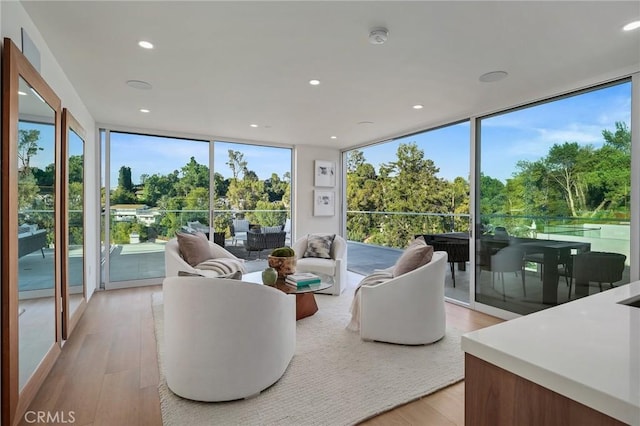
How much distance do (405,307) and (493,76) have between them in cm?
218

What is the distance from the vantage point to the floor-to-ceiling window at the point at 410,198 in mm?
4637

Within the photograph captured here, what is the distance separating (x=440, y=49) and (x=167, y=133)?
4.32m

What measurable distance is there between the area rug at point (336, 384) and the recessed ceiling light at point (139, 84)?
2412mm

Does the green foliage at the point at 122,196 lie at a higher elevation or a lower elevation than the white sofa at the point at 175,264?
higher

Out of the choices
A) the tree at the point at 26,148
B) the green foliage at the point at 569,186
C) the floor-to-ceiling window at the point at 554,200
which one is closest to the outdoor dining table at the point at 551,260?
the floor-to-ceiling window at the point at 554,200

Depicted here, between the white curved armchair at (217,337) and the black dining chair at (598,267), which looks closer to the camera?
the white curved armchair at (217,337)

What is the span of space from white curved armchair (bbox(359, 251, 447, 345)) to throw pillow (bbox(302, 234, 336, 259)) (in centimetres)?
187

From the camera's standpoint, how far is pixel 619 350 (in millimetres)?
793

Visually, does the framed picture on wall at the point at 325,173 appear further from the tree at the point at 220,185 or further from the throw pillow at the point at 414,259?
the throw pillow at the point at 414,259

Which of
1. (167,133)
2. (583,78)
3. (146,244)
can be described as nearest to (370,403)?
(583,78)

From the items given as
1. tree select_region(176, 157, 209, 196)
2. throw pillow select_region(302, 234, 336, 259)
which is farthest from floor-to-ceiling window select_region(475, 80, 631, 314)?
tree select_region(176, 157, 209, 196)

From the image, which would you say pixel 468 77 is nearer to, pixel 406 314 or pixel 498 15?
pixel 498 15

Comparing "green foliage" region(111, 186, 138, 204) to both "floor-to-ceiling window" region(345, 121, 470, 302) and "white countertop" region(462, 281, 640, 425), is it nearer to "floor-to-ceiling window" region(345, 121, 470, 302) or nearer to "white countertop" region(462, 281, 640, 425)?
"floor-to-ceiling window" region(345, 121, 470, 302)

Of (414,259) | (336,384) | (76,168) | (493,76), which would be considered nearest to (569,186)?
(493,76)
